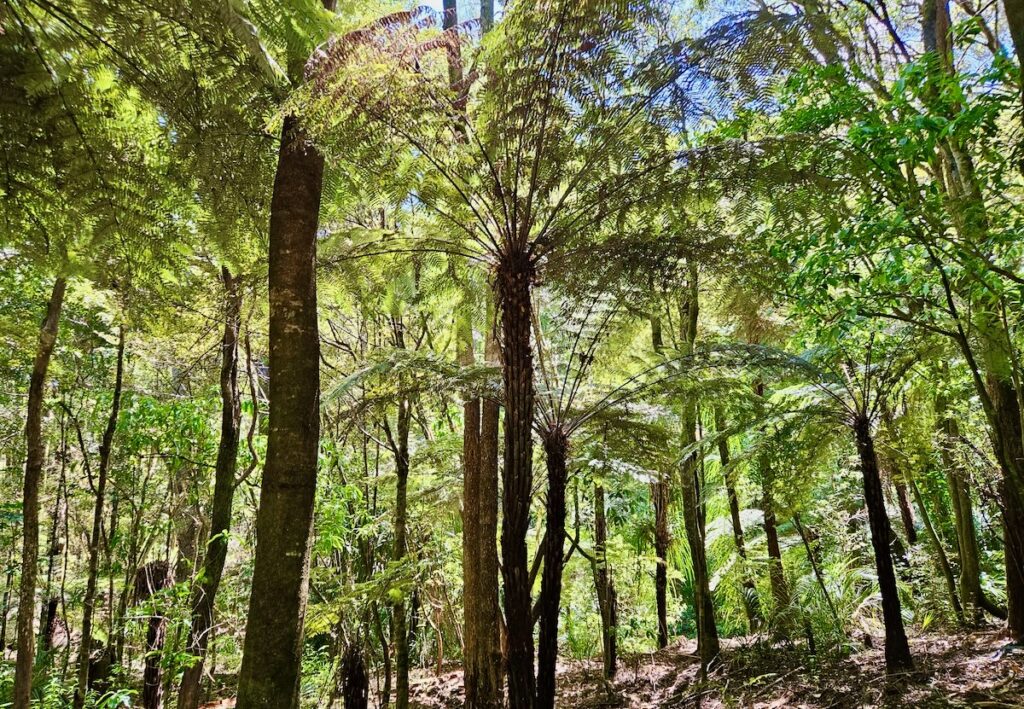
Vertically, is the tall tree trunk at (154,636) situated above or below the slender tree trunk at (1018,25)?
below

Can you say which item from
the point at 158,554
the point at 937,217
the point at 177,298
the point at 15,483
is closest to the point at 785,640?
the point at 937,217

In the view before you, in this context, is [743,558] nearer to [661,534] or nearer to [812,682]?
[661,534]

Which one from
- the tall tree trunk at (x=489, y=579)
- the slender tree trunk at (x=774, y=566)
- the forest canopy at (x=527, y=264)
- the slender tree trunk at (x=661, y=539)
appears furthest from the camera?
the slender tree trunk at (x=661, y=539)

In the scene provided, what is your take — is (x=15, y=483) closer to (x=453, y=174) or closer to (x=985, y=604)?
(x=453, y=174)

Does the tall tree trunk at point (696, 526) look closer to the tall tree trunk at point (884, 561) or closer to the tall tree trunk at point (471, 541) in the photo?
the tall tree trunk at point (884, 561)

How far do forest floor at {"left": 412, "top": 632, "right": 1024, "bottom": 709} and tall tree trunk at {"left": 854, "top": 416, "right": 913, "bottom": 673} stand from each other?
5.6 inches

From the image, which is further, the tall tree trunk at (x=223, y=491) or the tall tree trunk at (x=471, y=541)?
the tall tree trunk at (x=223, y=491)

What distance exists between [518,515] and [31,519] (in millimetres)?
3943

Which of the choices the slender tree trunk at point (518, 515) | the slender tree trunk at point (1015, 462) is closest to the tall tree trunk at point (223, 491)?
the slender tree trunk at point (518, 515)

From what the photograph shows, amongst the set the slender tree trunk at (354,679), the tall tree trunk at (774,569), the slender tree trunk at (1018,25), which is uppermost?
the slender tree trunk at (1018,25)

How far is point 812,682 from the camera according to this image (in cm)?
437

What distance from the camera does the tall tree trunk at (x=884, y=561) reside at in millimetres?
4117

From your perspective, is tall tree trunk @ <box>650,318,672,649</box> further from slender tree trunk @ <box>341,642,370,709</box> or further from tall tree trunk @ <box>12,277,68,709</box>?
tall tree trunk @ <box>12,277,68,709</box>

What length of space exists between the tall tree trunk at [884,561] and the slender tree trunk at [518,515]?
297 cm
